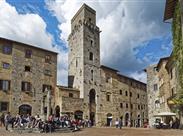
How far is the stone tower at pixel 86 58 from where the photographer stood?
50.2 metres

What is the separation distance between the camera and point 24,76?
137 feet

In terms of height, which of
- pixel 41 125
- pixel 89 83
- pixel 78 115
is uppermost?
pixel 89 83

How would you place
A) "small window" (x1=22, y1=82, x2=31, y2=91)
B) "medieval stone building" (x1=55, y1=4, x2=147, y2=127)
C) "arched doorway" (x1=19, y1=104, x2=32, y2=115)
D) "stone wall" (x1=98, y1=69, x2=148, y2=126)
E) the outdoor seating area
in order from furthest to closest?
"stone wall" (x1=98, y1=69, x2=148, y2=126)
"medieval stone building" (x1=55, y1=4, x2=147, y2=127)
"small window" (x1=22, y1=82, x2=31, y2=91)
"arched doorway" (x1=19, y1=104, x2=32, y2=115)
the outdoor seating area

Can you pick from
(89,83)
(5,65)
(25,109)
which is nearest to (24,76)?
(5,65)

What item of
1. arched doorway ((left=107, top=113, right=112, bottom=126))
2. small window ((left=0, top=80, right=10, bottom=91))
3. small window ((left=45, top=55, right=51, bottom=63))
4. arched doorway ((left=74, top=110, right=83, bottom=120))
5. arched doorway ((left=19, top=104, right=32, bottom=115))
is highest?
small window ((left=45, top=55, right=51, bottom=63))

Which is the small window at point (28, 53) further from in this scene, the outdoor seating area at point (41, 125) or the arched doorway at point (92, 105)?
the arched doorway at point (92, 105)

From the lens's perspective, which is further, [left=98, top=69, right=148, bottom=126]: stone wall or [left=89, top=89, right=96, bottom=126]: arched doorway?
[left=98, top=69, right=148, bottom=126]: stone wall

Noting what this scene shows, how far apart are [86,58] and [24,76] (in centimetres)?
1378

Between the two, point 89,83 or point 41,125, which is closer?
point 41,125

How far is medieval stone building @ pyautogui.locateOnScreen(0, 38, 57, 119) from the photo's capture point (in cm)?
3919

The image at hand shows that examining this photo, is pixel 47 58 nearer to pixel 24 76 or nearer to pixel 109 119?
pixel 24 76

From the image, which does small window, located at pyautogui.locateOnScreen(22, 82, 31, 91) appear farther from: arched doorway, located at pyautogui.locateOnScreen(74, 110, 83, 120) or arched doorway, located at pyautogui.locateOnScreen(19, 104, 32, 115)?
arched doorway, located at pyautogui.locateOnScreen(74, 110, 83, 120)

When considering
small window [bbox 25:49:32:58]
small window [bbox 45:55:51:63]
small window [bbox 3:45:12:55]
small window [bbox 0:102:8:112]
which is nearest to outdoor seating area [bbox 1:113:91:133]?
small window [bbox 0:102:8:112]

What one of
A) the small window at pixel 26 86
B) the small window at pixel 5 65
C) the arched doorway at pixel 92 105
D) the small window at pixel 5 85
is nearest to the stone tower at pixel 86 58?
the arched doorway at pixel 92 105
